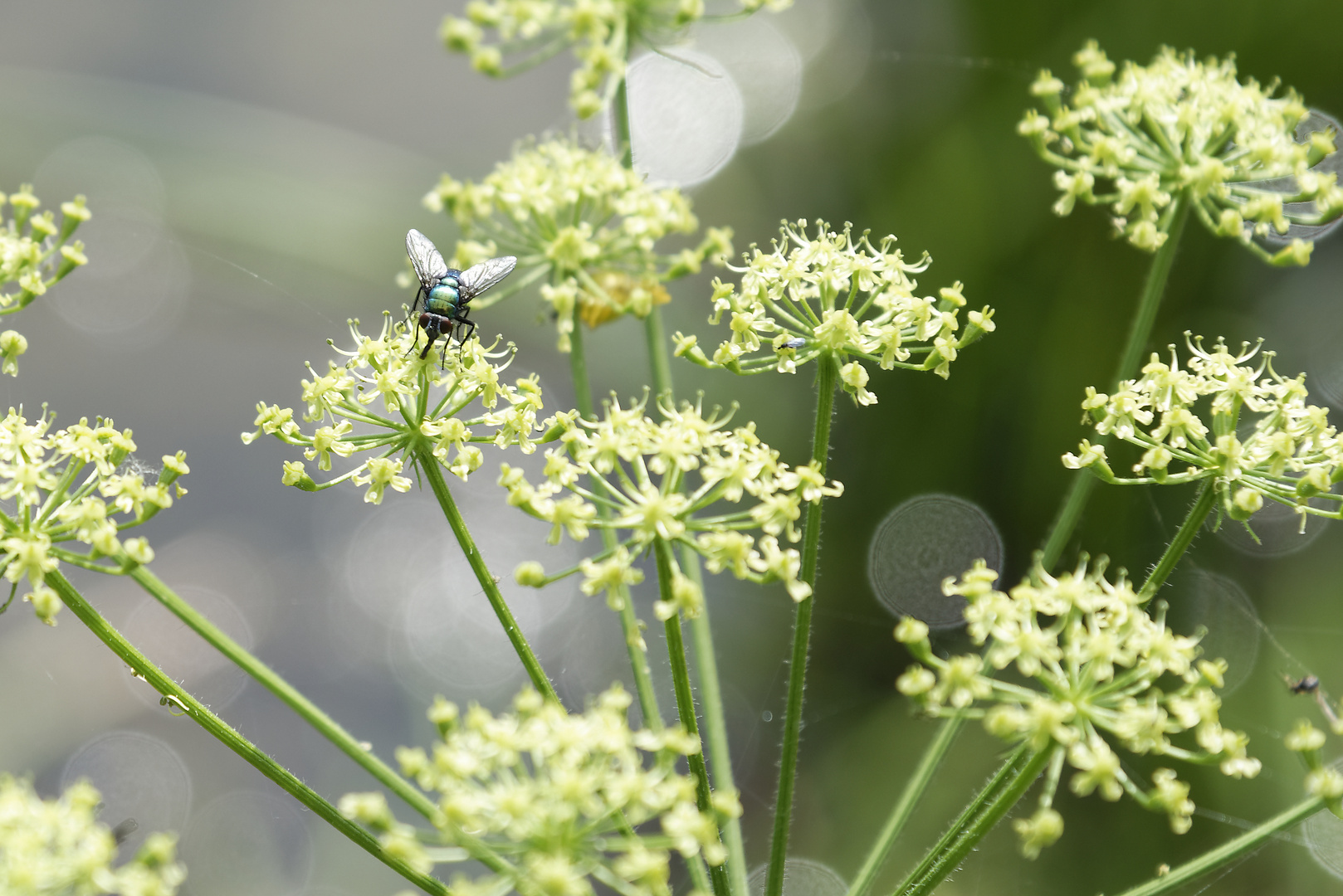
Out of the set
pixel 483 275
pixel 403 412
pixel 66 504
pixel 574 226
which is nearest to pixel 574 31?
pixel 574 226

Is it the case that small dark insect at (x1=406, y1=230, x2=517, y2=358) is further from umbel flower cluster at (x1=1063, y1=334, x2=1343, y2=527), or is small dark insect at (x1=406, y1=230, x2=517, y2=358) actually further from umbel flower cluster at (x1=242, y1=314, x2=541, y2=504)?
umbel flower cluster at (x1=1063, y1=334, x2=1343, y2=527)

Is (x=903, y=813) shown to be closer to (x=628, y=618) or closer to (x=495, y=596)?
(x=628, y=618)

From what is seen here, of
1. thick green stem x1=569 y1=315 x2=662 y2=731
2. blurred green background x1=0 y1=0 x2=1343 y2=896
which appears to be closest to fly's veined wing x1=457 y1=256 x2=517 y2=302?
thick green stem x1=569 y1=315 x2=662 y2=731

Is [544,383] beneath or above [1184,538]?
above

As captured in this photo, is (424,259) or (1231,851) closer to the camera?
(1231,851)

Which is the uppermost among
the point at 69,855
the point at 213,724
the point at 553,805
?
the point at 553,805

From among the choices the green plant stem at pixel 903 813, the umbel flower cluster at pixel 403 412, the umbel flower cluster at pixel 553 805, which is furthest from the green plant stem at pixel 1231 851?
the umbel flower cluster at pixel 403 412

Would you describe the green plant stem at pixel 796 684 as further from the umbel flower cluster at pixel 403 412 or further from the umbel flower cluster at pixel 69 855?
the umbel flower cluster at pixel 69 855

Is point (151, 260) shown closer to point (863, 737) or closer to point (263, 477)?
point (263, 477)
